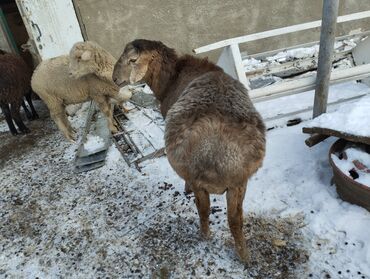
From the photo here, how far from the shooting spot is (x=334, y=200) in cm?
328

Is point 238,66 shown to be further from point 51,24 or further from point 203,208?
point 51,24

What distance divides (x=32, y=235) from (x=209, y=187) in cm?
245

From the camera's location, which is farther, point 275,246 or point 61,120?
point 61,120

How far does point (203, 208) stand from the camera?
2854 mm

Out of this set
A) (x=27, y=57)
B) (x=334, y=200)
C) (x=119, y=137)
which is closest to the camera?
(x=334, y=200)

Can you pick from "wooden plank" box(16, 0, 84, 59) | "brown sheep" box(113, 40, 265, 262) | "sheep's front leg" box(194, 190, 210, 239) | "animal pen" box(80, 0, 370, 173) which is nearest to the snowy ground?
"sheep's front leg" box(194, 190, 210, 239)


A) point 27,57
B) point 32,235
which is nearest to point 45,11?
point 27,57

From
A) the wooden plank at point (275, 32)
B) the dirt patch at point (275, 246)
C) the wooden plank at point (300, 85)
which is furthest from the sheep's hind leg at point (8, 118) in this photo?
the dirt patch at point (275, 246)

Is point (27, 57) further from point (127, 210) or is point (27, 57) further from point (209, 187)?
point (209, 187)

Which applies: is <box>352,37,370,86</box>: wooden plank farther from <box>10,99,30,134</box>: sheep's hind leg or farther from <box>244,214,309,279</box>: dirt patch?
<box>10,99,30,134</box>: sheep's hind leg

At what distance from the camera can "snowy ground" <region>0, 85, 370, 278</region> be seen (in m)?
2.92

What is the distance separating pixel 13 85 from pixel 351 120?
18.3ft

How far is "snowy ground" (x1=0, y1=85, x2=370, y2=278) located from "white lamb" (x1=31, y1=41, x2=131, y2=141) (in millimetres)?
1349

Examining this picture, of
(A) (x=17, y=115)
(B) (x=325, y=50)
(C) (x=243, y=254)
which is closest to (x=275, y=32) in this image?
(B) (x=325, y=50)
